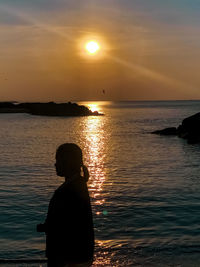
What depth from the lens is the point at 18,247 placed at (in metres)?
9.01

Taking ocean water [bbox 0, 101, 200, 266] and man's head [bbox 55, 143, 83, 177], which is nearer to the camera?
man's head [bbox 55, 143, 83, 177]

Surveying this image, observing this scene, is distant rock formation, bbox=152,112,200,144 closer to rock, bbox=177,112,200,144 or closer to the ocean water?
rock, bbox=177,112,200,144

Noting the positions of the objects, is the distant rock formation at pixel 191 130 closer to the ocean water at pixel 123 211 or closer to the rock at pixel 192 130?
the rock at pixel 192 130

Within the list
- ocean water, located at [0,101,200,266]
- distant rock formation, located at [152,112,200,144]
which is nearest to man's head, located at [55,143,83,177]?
ocean water, located at [0,101,200,266]

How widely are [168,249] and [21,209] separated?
19.9ft

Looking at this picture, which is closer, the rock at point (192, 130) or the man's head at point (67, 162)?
the man's head at point (67, 162)

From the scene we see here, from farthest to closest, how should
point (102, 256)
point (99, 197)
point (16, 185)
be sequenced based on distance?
point (16, 185) < point (99, 197) < point (102, 256)

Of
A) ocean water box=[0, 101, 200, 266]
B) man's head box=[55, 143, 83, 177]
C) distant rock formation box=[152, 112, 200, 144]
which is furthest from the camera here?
distant rock formation box=[152, 112, 200, 144]

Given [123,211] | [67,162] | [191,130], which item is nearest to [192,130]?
[191,130]

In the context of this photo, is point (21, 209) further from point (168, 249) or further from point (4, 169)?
point (4, 169)

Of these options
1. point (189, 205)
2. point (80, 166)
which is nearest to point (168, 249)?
point (189, 205)

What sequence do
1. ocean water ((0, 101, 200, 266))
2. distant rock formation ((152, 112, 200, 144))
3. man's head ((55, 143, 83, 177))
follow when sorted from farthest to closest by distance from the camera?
distant rock formation ((152, 112, 200, 144)) → ocean water ((0, 101, 200, 266)) → man's head ((55, 143, 83, 177))

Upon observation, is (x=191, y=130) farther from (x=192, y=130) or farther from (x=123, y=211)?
(x=123, y=211)

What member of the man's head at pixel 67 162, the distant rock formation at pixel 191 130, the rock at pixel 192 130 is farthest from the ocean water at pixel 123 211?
the rock at pixel 192 130
